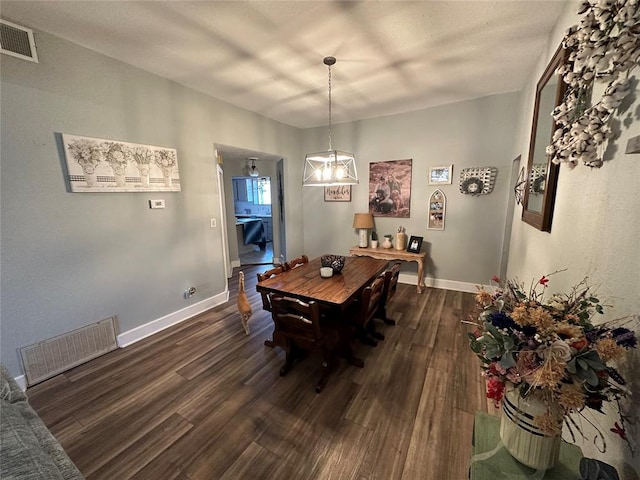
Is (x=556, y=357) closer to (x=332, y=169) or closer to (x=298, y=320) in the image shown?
(x=298, y=320)

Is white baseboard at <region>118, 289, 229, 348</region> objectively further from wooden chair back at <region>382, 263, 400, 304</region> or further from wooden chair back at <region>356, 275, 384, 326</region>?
wooden chair back at <region>382, 263, 400, 304</region>

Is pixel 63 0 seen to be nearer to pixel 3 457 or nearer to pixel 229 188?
pixel 3 457

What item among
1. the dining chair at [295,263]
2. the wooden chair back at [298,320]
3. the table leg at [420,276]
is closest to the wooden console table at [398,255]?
the table leg at [420,276]

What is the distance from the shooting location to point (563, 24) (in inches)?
66.1

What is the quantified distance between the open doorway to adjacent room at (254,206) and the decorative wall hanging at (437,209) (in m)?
2.66

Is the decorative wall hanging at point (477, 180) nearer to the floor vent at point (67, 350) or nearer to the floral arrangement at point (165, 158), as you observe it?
the floral arrangement at point (165, 158)

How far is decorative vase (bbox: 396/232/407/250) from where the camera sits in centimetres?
398

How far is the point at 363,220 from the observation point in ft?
13.7

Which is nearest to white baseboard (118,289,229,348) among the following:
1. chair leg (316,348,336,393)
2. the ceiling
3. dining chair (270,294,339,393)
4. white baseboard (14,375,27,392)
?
white baseboard (14,375,27,392)

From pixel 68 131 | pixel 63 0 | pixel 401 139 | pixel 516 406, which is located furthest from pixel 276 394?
pixel 401 139

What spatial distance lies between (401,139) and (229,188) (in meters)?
3.48

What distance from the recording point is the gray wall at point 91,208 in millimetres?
1896

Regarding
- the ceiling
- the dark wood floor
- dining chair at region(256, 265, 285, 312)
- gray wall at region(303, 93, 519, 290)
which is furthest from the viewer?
gray wall at region(303, 93, 519, 290)

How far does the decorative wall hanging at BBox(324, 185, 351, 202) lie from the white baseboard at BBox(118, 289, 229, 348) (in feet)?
7.96
